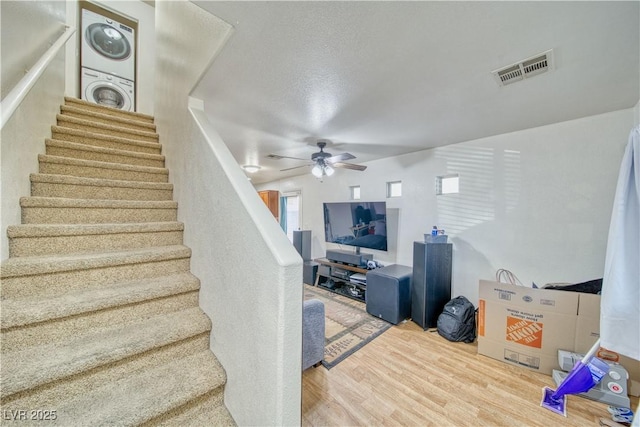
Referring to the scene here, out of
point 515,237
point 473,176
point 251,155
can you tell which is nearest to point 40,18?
point 251,155

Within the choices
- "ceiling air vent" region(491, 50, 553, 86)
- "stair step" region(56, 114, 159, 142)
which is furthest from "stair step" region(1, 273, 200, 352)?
"ceiling air vent" region(491, 50, 553, 86)

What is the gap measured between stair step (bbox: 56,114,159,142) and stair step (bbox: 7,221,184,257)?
1296mm

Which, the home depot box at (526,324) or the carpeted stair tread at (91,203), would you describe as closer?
the carpeted stair tread at (91,203)

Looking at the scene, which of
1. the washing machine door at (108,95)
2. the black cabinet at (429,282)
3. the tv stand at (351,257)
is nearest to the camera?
the black cabinet at (429,282)

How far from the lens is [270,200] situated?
20.5 feet

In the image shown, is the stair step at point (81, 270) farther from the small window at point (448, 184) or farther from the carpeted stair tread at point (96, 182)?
the small window at point (448, 184)

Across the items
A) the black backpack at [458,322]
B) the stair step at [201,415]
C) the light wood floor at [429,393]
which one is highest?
the stair step at [201,415]

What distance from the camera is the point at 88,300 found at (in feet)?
3.77

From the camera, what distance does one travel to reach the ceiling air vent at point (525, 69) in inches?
57.1

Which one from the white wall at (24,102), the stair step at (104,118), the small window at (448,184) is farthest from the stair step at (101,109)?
the small window at (448,184)

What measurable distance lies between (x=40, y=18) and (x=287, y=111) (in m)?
1.77

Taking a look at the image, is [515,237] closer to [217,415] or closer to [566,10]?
[566,10]

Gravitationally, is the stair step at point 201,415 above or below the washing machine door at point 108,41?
below

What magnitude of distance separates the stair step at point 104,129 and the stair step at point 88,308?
171 centimetres
